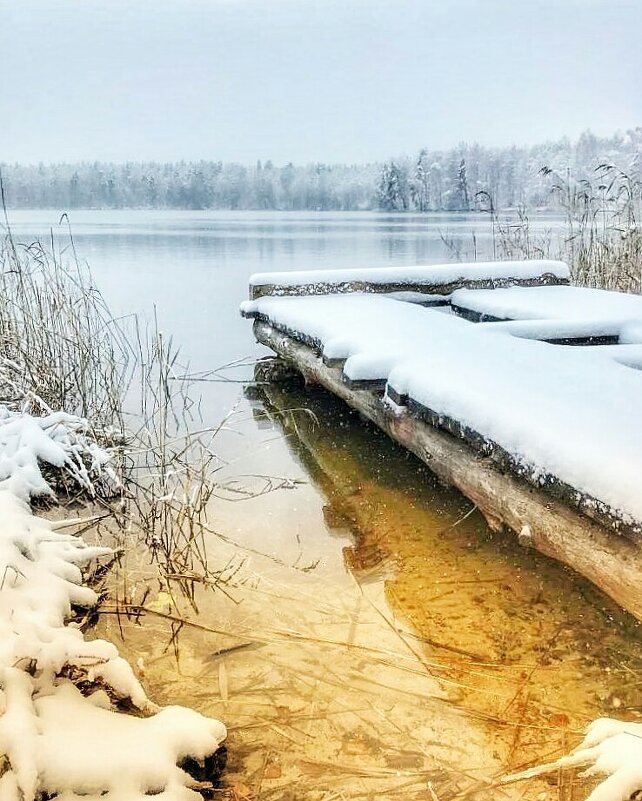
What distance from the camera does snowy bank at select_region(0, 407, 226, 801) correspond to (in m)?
1.56

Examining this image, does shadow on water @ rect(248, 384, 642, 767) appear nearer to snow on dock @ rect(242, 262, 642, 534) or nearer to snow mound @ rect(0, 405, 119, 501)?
snow on dock @ rect(242, 262, 642, 534)

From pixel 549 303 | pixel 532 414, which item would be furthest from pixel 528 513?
pixel 549 303

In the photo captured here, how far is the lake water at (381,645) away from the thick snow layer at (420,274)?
2777 mm

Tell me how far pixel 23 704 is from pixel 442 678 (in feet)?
3.81

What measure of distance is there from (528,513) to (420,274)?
14.8 ft

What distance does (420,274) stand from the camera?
6770mm

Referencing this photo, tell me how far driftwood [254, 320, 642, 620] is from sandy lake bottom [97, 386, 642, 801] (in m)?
0.26

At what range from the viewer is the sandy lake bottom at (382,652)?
186 centimetres

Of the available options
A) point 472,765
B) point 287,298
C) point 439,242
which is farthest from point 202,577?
point 439,242

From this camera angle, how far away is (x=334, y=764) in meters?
1.86

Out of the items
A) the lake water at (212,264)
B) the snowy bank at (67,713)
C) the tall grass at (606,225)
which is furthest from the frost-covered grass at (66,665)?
the tall grass at (606,225)

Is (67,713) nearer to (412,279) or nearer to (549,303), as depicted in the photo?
(549,303)

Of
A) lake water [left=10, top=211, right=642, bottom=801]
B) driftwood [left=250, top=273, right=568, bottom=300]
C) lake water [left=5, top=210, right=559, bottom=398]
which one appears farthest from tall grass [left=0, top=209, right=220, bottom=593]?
driftwood [left=250, top=273, right=568, bottom=300]

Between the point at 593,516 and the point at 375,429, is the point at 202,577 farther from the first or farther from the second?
the point at 375,429
